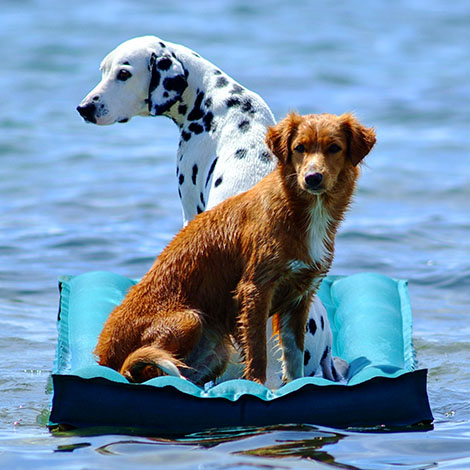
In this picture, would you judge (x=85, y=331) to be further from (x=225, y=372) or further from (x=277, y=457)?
(x=277, y=457)

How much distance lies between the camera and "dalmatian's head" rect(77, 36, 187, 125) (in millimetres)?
6672

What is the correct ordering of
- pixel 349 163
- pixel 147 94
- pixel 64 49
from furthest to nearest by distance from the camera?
pixel 64 49
pixel 147 94
pixel 349 163

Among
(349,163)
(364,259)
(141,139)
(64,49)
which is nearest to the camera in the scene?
(349,163)

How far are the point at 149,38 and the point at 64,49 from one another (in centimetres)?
1466

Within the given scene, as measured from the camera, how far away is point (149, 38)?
6.83 m

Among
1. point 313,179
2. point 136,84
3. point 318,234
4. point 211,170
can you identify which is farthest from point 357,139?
point 136,84

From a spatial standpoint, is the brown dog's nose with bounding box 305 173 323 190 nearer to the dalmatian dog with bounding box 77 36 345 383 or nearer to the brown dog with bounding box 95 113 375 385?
the brown dog with bounding box 95 113 375 385

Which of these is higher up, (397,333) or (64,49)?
(64,49)

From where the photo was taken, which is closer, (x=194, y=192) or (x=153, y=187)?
(x=194, y=192)

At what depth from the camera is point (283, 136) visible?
548cm

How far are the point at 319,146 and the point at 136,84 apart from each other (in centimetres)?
181

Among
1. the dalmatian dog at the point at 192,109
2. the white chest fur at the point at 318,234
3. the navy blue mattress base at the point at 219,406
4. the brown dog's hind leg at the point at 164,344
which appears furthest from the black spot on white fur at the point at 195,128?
the navy blue mattress base at the point at 219,406

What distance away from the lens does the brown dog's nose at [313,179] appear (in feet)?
17.1

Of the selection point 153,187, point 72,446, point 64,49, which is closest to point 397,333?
point 72,446
